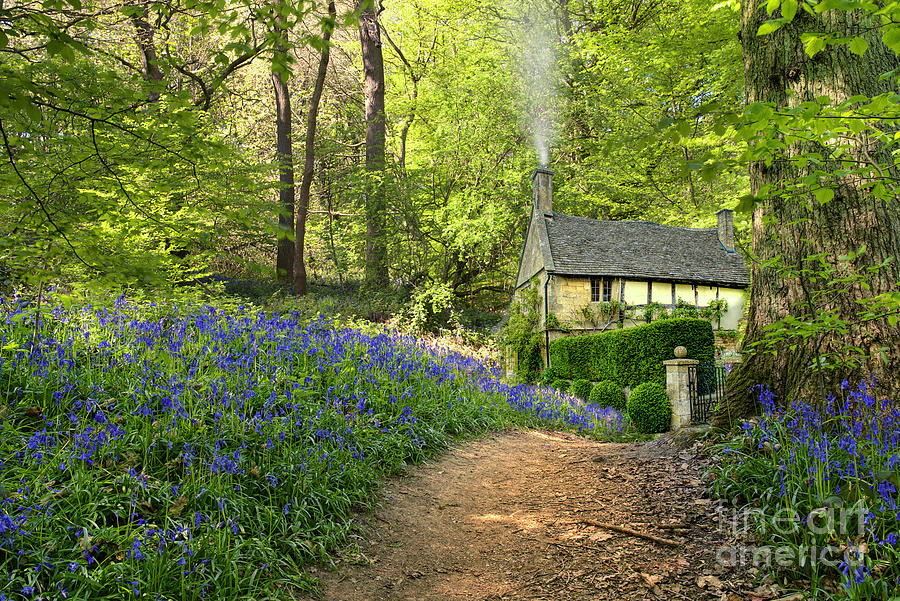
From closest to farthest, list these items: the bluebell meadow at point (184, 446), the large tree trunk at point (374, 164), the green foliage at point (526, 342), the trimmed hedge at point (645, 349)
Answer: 1. the bluebell meadow at point (184, 446)
2. the trimmed hedge at point (645, 349)
3. the large tree trunk at point (374, 164)
4. the green foliage at point (526, 342)

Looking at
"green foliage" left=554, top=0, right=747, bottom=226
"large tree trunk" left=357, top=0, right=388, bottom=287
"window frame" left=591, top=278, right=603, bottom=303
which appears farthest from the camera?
"window frame" left=591, top=278, right=603, bottom=303

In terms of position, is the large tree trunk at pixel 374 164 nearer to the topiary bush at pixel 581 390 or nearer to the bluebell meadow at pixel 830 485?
the topiary bush at pixel 581 390

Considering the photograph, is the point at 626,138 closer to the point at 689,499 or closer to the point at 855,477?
the point at 855,477

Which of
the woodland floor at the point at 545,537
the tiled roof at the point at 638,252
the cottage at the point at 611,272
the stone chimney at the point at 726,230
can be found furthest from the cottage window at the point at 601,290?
the woodland floor at the point at 545,537

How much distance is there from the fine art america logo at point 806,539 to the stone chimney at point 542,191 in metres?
18.3

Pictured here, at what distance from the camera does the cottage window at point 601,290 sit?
65.7 ft

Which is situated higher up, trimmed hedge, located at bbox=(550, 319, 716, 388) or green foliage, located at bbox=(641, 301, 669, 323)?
green foliage, located at bbox=(641, 301, 669, 323)

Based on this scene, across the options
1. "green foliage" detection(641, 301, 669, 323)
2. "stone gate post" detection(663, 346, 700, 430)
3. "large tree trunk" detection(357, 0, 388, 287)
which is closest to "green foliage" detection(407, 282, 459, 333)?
"large tree trunk" detection(357, 0, 388, 287)

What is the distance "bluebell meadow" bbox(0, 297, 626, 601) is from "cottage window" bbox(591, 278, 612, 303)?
1477cm

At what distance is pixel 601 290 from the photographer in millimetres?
20219

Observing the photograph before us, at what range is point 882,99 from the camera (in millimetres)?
Answer: 2355

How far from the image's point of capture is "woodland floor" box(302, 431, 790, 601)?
10.1 feet

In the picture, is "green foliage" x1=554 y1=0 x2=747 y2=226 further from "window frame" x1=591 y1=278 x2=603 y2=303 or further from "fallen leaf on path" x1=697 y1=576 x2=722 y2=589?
"fallen leaf on path" x1=697 y1=576 x2=722 y2=589

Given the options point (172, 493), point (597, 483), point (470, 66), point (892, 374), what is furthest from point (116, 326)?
point (470, 66)
